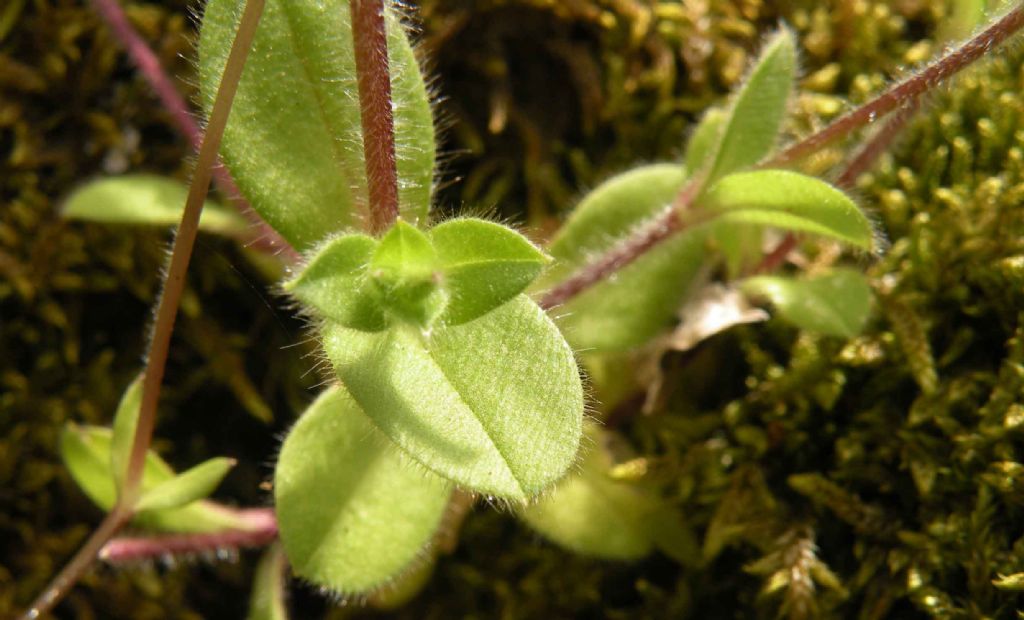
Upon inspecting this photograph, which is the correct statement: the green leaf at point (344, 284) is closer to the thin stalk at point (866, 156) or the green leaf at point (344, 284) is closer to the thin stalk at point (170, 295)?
the thin stalk at point (170, 295)

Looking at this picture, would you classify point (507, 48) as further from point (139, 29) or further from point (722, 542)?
point (722, 542)

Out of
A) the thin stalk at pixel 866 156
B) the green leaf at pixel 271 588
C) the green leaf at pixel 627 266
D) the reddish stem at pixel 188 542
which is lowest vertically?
the green leaf at pixel 271 588

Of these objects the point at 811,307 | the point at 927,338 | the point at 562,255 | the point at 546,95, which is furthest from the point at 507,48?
the point at 927,338

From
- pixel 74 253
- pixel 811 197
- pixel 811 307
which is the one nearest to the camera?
pixel 811 197

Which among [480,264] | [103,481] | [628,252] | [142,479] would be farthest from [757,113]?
[103,481]

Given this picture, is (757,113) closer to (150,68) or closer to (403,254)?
(403,254)

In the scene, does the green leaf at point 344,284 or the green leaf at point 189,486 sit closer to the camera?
the green leaf at point 344,284

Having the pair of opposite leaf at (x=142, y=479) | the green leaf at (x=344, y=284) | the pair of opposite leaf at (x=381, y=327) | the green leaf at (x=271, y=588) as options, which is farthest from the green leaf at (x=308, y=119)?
the green leaf at (x=271, y=588)
